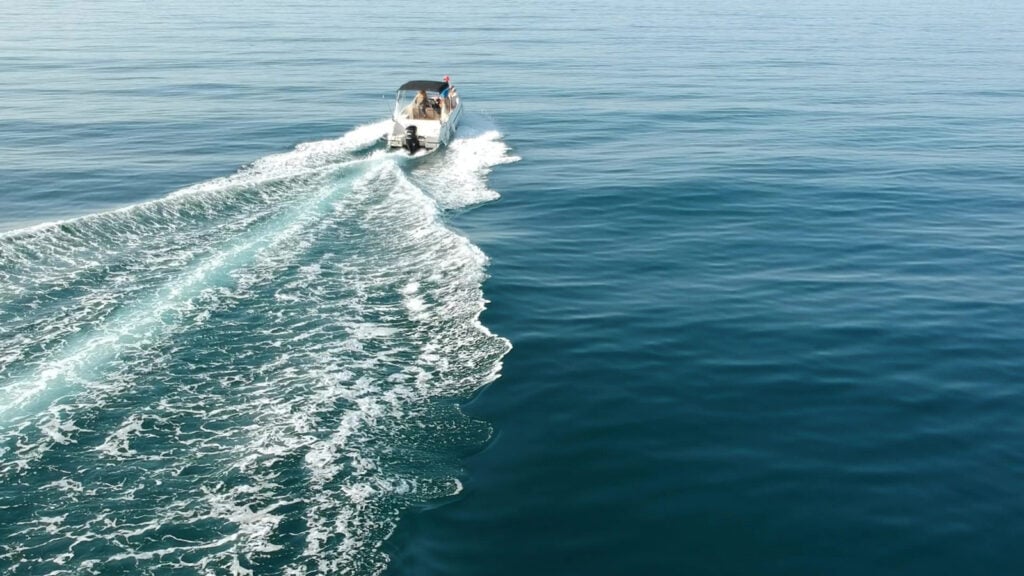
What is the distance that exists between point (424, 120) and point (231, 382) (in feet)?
83.1

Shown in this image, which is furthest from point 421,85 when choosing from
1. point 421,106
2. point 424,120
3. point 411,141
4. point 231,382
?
point 231,382

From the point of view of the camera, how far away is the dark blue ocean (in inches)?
476

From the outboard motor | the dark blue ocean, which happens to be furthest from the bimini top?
the outboard motor

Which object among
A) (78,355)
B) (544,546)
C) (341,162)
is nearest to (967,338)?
(544,546)

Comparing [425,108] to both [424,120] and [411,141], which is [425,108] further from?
[411,141]

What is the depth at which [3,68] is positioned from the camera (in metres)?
60.1

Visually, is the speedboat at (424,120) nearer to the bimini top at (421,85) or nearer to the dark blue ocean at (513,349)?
the bimini top at (421,85)

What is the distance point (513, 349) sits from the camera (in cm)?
1820

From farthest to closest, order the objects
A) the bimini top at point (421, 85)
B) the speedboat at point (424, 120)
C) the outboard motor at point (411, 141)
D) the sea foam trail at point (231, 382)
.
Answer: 1. the bimini top at point (421, 85)
2. the speedboat at point (424, 120)
3. the outboard motor at point (411, 141)
4. the sea foam trail at point (231, 382)

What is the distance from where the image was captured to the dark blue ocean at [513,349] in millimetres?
12078

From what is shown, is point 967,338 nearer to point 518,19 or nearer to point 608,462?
point 608,462

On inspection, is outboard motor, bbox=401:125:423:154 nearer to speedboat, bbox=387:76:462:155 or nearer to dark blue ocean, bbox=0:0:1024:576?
speedboat, bbox=387:76:462:155

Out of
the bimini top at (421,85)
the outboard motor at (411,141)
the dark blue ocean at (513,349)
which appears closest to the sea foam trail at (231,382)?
the dark blue ocean at (513,349)

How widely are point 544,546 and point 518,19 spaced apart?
97459 mm
